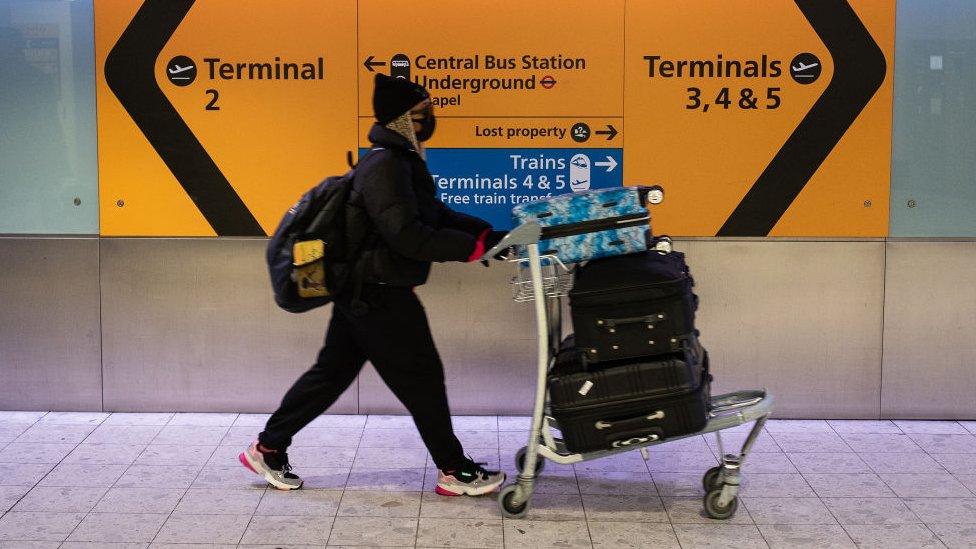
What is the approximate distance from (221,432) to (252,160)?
4.40 ft

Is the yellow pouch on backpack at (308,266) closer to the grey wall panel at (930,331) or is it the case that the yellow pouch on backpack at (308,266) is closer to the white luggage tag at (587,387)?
the white luggage tag at (587,387)

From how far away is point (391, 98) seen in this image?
4.24 m

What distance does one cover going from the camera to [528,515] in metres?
4.27

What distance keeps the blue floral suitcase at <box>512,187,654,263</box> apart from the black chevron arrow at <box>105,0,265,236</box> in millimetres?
2101

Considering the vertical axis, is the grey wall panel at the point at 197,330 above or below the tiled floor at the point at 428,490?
above

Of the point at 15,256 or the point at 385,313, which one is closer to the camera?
the point at 385,313

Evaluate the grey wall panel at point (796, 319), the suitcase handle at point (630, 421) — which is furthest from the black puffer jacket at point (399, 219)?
the grey wall panel at point (796, 319)

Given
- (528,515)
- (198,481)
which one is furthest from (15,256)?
(528,515)

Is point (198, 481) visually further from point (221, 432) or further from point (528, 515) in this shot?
point (528, 515)

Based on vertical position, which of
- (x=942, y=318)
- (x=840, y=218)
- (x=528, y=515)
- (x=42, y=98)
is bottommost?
(x=528, y=515)

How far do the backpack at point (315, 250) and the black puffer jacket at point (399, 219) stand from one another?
0.05 metres

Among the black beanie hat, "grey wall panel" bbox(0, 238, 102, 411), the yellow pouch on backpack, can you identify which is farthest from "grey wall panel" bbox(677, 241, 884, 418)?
"grey wall panel" bbox(0, 238, 102, 411)

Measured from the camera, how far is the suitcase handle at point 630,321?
12.7 ft

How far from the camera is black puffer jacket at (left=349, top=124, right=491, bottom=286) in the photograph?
4086 mm
